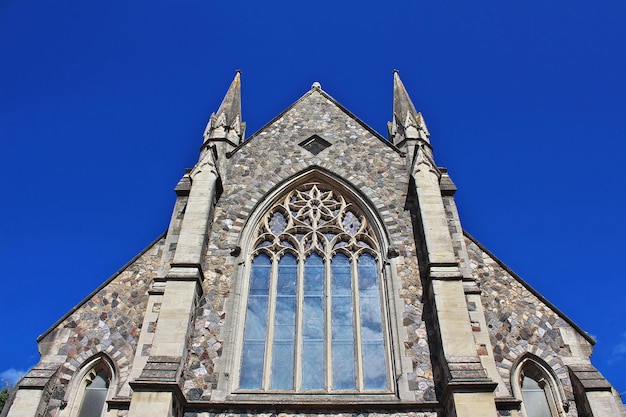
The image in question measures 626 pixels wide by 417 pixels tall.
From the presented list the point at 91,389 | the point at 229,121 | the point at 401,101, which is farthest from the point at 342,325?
the point at 401,101

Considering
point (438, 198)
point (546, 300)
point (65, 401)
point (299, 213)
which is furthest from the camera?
point (299, 213)

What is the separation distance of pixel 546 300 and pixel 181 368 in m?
7.03

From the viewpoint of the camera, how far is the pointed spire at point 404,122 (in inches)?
566

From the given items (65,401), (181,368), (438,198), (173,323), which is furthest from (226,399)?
(438,198)

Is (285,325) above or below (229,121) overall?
below

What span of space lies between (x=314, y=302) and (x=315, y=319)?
1.29 feet

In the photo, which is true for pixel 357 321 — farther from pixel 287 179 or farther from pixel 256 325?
pixel 287 179

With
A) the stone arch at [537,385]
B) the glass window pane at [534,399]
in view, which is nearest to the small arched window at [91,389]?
the stone arch at [537,385]

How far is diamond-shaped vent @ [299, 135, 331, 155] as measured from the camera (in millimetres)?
13926

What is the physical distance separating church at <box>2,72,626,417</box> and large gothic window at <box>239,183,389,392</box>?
0.03 m

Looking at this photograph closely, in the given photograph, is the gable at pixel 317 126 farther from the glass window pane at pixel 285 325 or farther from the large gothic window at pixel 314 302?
the glass window pane at pixel 285 325

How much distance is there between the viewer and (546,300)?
10.8m

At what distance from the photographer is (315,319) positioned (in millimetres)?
10602

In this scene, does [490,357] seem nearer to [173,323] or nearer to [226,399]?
[226,399]
